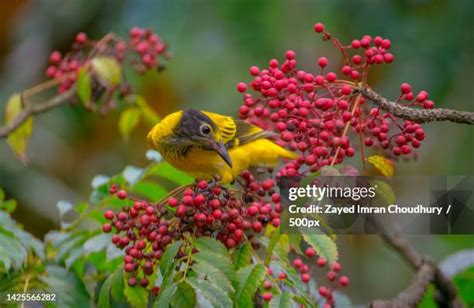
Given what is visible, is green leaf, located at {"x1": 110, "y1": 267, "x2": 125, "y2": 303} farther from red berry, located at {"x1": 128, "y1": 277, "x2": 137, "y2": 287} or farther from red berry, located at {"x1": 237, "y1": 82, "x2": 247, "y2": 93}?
red berry, located at {"x1": 237, "y1": 82, "x2": 247, "y2": 93}

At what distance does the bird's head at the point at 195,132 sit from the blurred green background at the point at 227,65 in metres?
2.24

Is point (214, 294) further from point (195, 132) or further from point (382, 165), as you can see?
point (195, 132)

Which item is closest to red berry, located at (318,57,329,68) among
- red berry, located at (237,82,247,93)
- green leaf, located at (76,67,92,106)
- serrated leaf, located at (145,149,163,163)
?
red berry, located at (237,82,247,93)

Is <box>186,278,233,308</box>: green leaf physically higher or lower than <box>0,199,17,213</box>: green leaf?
lower

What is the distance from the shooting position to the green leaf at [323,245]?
7.32ft

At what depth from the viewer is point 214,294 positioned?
7.11 ft

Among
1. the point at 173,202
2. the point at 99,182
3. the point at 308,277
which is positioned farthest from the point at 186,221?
the point at 99,182

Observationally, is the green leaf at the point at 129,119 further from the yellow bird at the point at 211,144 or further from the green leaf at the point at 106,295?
the green leaf at the point at 106,295

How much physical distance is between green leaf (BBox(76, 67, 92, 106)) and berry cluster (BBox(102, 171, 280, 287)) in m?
1.20

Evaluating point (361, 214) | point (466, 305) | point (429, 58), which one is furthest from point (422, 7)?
point (361, 214)

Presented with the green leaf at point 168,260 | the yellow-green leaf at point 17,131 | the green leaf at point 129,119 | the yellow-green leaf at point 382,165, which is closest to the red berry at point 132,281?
the green leaf at point 168,260

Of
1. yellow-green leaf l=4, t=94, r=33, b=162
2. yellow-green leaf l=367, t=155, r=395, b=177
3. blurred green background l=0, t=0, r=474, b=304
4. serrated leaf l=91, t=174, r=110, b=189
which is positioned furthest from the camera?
blurred green background l=0, t=0, r=474, b=304

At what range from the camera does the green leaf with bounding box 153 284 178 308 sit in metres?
2.20

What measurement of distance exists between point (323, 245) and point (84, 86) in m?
1.71
